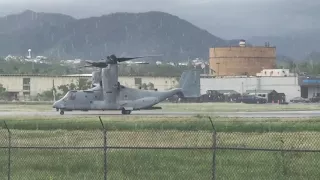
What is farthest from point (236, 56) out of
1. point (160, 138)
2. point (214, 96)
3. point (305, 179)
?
point (305, 179)

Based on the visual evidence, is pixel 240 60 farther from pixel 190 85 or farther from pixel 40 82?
pixel 190 85

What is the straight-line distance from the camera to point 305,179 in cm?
1938

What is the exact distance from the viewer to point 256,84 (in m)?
127

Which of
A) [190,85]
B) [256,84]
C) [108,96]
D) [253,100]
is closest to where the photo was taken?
[108,96]

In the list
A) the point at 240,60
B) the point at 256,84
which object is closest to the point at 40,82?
the point at 256,84

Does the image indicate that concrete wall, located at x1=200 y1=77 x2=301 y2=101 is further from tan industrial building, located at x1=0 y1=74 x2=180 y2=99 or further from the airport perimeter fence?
the airport perimeter fence

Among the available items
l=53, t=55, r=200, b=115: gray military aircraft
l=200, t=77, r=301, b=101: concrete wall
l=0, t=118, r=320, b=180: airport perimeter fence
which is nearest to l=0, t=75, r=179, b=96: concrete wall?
l=200, t=77, r=301, b=101: concrete wall

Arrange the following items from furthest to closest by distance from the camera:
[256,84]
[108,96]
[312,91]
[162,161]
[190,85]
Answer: [312,91] < [256,84] < [190,85] < [108,96] < [162,161]

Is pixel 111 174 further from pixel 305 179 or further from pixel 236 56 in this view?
pixel 236 56

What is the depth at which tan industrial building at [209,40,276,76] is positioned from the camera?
17100cm

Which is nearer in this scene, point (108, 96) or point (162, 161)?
point (162, 161)

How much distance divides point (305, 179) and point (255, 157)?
4414mm

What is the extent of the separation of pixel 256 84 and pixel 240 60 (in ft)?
150

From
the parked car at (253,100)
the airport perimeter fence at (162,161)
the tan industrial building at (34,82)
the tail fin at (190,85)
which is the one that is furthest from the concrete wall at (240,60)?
the airport perimeter fence at (162,161)
